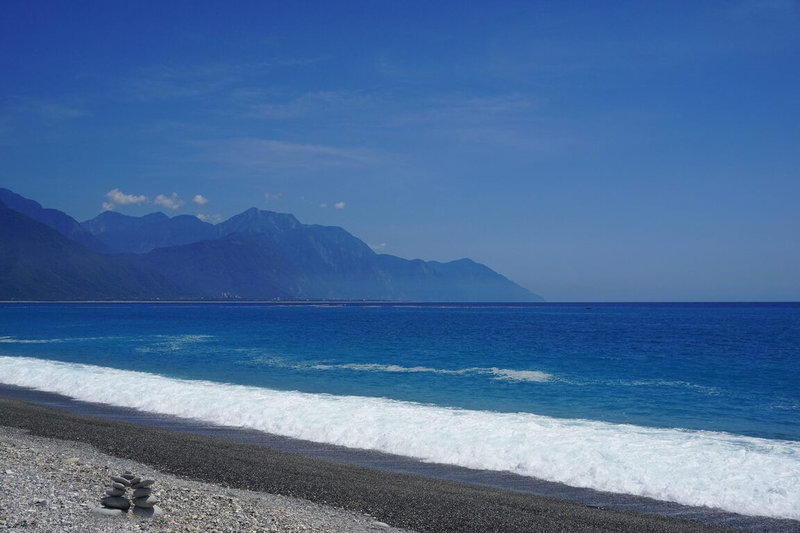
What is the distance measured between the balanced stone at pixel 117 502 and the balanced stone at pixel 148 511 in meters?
0.13

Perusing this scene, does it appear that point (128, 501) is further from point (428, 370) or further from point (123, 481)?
point (428, 370)

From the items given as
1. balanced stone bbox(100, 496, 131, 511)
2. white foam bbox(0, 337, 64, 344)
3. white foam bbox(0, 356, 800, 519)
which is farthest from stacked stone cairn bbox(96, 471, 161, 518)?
white foam bbox(0, 337, 64, 344)

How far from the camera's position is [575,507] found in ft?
37.6

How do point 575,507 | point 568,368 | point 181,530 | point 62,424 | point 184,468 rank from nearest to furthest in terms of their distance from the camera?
point 181,530 < point 575,507 < point 184,468 < point 62,424 < point 568,368

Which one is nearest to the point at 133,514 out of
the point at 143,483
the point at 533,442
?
the point at 143,483

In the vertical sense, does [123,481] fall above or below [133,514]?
above

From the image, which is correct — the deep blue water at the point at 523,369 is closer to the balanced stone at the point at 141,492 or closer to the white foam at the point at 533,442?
the white foam at the point at 533,442

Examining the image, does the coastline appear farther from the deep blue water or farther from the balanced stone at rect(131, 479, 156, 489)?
the deep blue water

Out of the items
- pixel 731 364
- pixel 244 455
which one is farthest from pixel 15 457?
pixel 731 364

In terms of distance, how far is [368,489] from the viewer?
11711 millimetres

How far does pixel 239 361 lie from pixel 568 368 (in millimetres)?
18726

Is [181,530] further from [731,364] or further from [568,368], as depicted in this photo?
[731,364]

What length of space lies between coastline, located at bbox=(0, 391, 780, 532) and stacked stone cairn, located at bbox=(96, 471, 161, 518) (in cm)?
264

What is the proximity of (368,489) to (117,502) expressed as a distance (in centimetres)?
440
